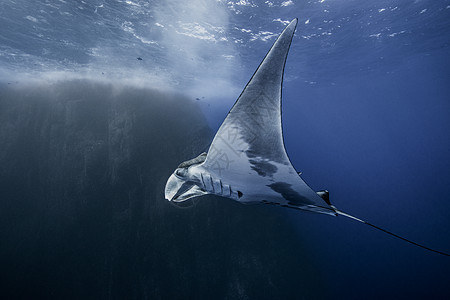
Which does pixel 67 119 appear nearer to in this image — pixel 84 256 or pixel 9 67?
pixel 84 256

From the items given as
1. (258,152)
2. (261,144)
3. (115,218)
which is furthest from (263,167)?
(115,218)

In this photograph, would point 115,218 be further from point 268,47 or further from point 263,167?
point 268,47

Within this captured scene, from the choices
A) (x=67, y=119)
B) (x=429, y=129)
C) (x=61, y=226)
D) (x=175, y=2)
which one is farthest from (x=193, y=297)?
(x=429, y=129)

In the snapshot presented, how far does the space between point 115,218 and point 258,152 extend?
9.22m

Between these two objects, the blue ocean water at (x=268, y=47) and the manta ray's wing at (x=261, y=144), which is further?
the blue ocean water at (x=268, y=47)

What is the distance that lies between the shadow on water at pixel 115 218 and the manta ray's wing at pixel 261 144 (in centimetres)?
724

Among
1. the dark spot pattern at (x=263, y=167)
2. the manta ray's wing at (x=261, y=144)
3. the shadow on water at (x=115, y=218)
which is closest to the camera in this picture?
the manta ray's wing at (x=261, y=144)

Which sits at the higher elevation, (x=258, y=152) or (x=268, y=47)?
(x=268, y=47)

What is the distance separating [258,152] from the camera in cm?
205

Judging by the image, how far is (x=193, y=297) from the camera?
25.5 ft

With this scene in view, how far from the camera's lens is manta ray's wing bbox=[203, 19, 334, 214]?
155cm

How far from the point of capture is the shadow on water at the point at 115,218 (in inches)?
309

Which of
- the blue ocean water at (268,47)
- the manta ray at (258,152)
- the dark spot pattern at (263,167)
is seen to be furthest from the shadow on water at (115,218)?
the dark spot pattern at (263,167)

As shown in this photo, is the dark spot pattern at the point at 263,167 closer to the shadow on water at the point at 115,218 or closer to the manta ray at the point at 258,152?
the manta ray at the point at 258,152
